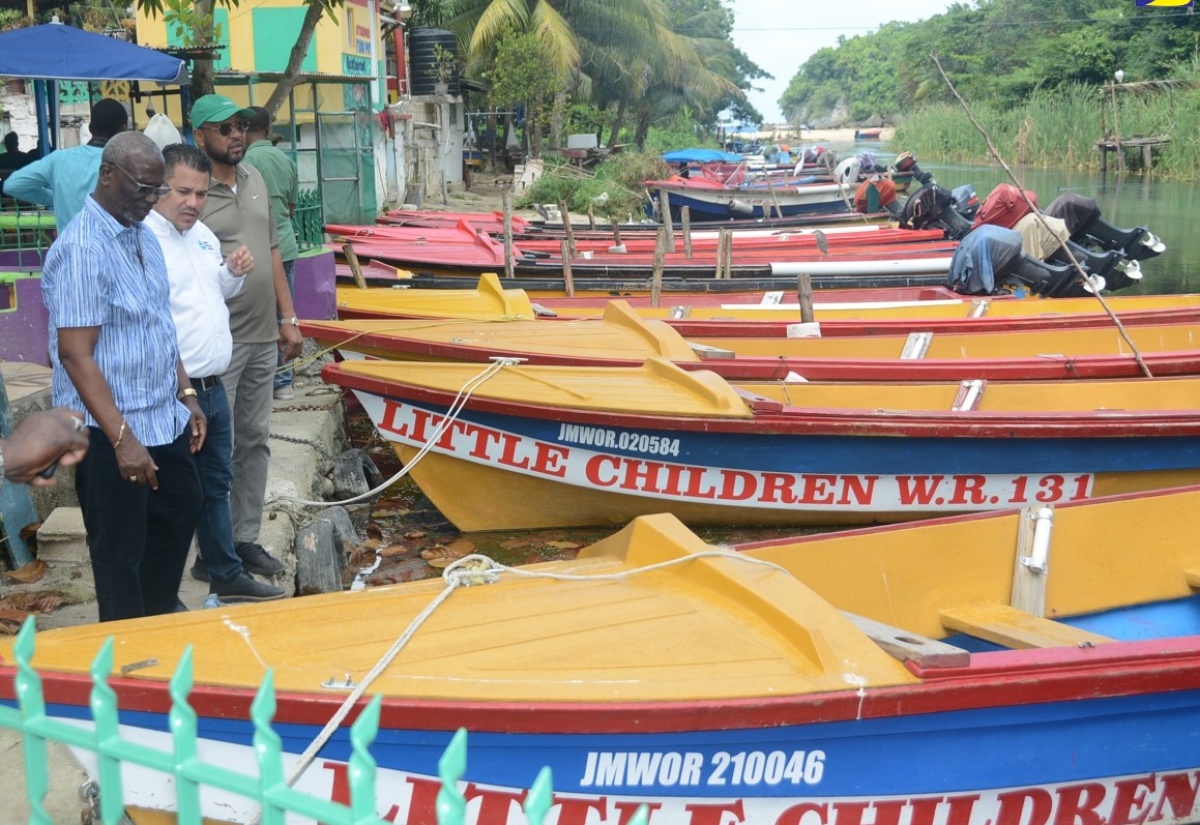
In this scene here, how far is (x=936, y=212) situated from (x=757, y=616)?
552 inches

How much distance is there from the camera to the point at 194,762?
1.79 metres

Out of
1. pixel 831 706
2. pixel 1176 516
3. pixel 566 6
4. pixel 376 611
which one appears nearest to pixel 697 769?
pixel 831 706

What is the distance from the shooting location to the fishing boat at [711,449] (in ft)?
21.0

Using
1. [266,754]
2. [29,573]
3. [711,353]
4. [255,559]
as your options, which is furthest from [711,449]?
[266,754]

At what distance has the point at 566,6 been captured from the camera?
103ft

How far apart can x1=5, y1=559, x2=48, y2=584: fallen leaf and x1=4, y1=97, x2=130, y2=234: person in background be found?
4.60 feet

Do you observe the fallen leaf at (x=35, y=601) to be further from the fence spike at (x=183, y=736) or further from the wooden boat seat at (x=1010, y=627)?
the wooden boat seat at (x=1010, y=627)

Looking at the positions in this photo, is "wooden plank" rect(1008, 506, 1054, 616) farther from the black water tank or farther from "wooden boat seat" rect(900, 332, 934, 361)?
the black water tank

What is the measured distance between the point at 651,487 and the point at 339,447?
2.50 metres

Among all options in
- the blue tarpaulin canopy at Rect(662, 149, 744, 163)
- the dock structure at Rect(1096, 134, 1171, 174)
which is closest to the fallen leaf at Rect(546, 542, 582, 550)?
the blue tarpaulin canopy at Rect(662, 149, 744, 163)

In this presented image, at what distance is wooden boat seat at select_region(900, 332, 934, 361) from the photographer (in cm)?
819

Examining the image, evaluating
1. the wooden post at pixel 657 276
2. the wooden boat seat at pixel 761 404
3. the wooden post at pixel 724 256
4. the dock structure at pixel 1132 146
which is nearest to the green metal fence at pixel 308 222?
the wooden post at pixel 657 276

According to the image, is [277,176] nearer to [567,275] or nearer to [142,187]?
[142,187]

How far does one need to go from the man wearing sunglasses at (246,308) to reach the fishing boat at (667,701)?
5.11 ft
